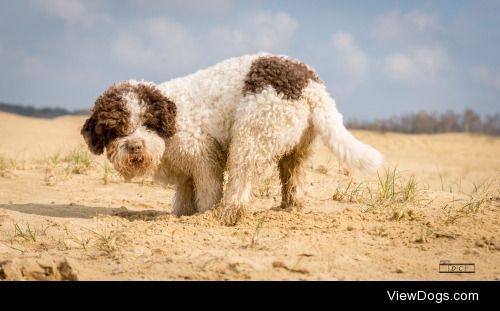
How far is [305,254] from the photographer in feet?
15.0

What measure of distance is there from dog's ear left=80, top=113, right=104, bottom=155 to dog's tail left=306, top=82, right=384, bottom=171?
2.32 metres

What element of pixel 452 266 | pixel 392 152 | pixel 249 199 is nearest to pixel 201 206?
pixel 249 199

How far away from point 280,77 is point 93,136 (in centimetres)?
215

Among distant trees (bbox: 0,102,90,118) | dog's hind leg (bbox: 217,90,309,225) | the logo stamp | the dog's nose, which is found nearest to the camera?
the logo stamp

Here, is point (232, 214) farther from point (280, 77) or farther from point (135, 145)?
point (280, 77)

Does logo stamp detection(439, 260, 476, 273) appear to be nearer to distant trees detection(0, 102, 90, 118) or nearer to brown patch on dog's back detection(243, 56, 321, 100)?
brown patch on dog's back detection(243, 56, 321, 100)

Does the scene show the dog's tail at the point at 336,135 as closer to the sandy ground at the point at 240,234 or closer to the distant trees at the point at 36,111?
the sandy ground at the point at 240,234

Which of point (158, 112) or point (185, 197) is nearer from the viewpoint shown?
point (158, 112)

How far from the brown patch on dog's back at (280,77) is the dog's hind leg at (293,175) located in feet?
2.59

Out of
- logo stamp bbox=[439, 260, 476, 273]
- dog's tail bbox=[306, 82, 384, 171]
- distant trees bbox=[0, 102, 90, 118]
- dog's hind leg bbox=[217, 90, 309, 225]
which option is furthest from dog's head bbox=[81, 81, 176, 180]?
distant trees bbox=[0, 102, 90, 118]

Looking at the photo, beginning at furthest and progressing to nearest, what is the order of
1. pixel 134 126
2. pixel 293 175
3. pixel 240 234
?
pixel 293 175 → pixel 134 126 → pixel 240 234

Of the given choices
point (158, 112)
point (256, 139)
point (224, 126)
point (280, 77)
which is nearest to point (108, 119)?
point (158, 112)

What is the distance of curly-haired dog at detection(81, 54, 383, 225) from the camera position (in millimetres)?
5852

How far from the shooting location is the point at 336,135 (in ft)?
18.9
